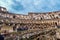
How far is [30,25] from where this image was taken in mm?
113750

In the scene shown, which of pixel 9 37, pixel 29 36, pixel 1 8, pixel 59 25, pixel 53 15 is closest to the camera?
pixel 29 36

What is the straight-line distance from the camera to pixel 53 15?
443 feet

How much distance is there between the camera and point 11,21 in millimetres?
123312

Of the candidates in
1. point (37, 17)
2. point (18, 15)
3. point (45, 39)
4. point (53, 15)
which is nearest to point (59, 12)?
point (53, 15)

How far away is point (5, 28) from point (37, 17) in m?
35.5

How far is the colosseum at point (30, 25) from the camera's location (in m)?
86.9

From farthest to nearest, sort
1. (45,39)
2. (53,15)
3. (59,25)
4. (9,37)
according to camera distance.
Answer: (53,15), (59,25), (9,37), (45,39)

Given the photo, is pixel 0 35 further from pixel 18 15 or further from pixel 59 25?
pixel 18 15

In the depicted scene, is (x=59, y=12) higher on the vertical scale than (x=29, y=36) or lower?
higher

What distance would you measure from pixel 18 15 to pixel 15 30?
33.5m

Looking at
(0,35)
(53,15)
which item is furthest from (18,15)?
(0,35)

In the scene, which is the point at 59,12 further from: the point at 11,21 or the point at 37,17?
the point at 11,21

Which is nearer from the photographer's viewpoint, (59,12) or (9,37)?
(9,37)

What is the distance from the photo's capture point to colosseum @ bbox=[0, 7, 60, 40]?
285ft
